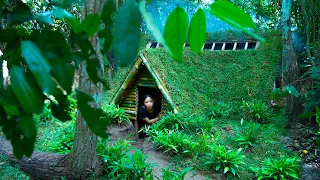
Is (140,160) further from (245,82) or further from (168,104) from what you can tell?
(245,82)

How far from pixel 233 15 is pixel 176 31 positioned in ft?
0.35

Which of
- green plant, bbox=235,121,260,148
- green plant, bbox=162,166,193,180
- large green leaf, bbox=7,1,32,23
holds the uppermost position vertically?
large green leaf, bbox=7,1,32,23

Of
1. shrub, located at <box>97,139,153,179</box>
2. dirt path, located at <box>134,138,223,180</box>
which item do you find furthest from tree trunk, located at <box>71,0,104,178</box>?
dirt path, located at <box>134,138,223,180</box>

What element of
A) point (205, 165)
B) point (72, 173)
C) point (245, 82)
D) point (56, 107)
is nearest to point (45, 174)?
point (72, 173)

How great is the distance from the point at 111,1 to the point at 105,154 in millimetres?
4340

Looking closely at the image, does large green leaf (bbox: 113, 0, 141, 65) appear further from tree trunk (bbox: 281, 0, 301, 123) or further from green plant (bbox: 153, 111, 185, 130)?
tree trunk (bbox: 281, 0, 301, 123)

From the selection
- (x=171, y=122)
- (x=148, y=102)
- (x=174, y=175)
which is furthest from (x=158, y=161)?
(x=148, y=102)

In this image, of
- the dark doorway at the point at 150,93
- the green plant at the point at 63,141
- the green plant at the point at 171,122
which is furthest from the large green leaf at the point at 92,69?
the dark doorway at the point at 150,93

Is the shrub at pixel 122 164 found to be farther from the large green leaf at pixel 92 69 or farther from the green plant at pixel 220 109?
the large green leaf at pixel 92 69

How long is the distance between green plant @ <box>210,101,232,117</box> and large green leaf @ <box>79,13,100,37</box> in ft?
19.9

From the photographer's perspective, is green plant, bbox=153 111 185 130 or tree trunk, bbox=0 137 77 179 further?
green plant, bbox=153 111 185 130

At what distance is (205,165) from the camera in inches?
187

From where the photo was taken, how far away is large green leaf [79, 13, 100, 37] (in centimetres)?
55

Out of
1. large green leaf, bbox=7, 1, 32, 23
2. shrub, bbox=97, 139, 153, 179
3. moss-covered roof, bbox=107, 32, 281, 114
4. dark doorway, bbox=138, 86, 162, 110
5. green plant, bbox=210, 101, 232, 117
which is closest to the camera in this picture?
large green leaf, bbox=7, 1, 32, 23
